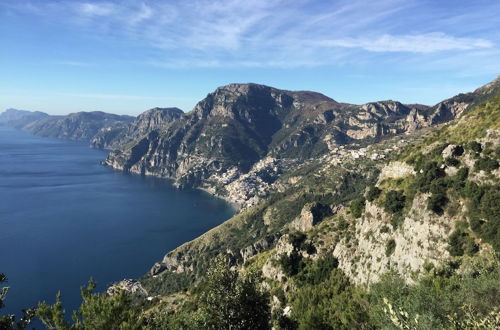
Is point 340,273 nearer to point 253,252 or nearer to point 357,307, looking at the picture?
point 357,307

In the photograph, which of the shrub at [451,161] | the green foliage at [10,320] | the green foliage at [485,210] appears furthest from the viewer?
the shrub at [451,161]

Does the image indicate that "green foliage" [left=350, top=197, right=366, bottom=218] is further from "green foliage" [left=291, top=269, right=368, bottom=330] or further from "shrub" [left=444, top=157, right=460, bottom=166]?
"green foliage" [left=291, top=269, right=368, bottom=330]

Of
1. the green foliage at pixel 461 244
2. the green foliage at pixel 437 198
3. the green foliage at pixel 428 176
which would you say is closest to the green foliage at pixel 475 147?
the green foliage at pixel 428 176

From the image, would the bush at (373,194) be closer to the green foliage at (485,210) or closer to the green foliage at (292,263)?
the green foliage at (485,210)

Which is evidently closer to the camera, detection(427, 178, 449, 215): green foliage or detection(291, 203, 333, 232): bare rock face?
detection(427, 178, 449, 215): green foliage

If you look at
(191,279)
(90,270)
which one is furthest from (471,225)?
(90,270)

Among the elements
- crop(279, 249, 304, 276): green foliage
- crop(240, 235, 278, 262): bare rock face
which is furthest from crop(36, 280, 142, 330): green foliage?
crop(240, 235, 278, 262): bare rock face

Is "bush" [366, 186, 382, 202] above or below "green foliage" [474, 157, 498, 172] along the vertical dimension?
below
